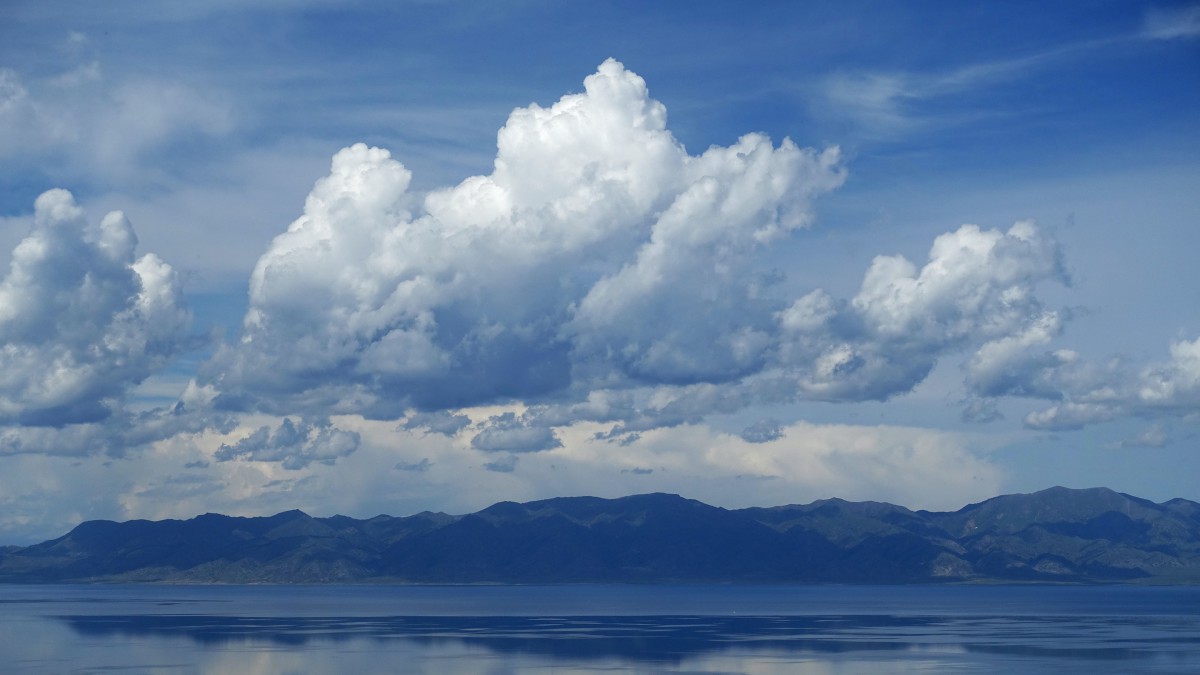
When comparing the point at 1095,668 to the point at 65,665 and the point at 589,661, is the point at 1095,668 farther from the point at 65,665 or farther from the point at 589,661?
the point at 65,665

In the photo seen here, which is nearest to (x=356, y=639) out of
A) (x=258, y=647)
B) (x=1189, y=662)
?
(x=258, y=647)

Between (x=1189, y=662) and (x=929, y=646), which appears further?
(x=929, y=646)

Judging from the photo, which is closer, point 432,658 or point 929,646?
point 432,658

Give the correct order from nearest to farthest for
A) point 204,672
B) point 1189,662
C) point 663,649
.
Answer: point 204,672, point 1189,662, point 663,649

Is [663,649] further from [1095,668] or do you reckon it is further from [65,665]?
[65,665]

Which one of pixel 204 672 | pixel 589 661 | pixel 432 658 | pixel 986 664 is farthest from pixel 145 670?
pixel 986 664

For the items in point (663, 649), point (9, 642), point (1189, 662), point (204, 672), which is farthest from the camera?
point (9, 642)

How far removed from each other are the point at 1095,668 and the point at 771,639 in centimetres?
5998

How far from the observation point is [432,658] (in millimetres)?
153375

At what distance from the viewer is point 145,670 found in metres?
136

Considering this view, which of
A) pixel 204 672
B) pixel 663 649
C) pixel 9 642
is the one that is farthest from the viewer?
pixel 9 642

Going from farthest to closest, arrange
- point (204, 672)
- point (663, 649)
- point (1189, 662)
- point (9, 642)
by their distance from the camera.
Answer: point (9, 642) → point (663, 649) → point (1189, 662) → point (204, 672)

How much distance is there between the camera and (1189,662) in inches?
5719

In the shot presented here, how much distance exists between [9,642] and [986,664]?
5150 inches
